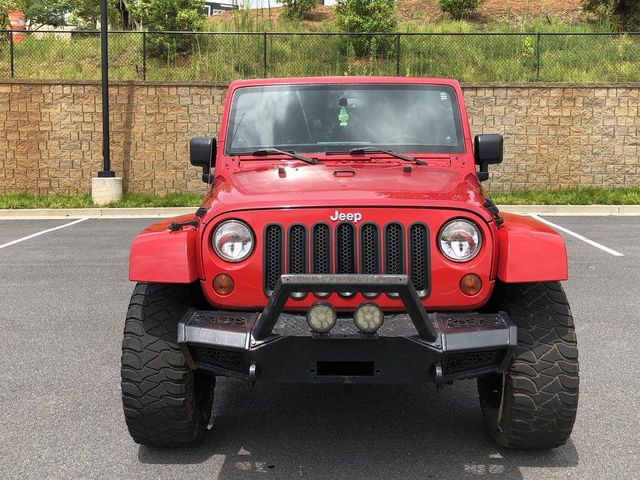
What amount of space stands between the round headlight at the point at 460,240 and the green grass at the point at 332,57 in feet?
55.5

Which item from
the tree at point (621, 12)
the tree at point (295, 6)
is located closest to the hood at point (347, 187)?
the tree at point (621, 12)

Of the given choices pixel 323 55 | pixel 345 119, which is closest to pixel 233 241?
pixel 345 119

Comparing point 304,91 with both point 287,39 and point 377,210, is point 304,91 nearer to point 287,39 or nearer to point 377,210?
point 377,210

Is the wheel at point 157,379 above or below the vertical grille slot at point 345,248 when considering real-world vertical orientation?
below

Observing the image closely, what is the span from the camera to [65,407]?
4660 mm

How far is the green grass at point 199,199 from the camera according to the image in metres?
17.1

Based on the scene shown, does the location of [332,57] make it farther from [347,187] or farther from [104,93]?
[347,187]

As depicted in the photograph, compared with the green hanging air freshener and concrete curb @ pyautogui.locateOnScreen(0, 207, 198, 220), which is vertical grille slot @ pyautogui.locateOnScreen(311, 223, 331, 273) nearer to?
the green hanging air freshener

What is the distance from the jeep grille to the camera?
11.9ft

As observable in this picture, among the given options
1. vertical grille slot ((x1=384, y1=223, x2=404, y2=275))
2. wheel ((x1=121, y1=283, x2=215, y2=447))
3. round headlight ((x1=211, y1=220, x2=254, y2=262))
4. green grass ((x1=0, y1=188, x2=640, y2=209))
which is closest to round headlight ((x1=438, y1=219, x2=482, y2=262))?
vertical grille slot ((x1=384, y1=223, x2=404, y2=275))

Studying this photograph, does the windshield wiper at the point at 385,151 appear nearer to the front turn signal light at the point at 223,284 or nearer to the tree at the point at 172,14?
the front turn signal light at the point at 223,284

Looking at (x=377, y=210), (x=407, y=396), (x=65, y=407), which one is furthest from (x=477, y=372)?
(x=65, y=407)

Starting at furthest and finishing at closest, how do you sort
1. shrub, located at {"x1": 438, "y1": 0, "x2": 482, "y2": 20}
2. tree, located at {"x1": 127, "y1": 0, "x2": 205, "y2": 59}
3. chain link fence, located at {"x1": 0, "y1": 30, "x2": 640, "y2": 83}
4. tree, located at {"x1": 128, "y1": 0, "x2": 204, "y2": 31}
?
shrub, located at {"x1": 438, "y1": 0, "x2": 482, "y2": 20}, tree, located at {"x1": 128, "y1": 0, "x2": 204, "y2": 31}, tree, located at {"x1": 127, "y1": 0, "x2": 205, "y2": 59}, chain link fence, located at {"x1": 0, "y1": 30, "x2": 640, "y2": 83}

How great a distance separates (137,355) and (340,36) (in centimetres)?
1849
